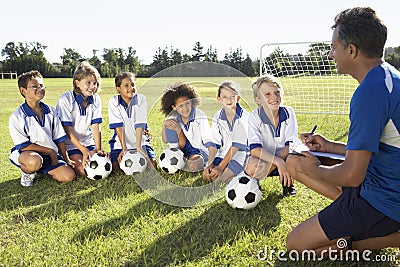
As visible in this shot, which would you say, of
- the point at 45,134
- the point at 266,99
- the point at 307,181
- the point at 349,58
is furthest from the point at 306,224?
the point at 45,134

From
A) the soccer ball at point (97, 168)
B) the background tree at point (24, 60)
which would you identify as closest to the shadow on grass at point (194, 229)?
the soccer ball at point (97, 168)

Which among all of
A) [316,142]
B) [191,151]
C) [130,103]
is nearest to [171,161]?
[191,151]

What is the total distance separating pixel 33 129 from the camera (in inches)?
187

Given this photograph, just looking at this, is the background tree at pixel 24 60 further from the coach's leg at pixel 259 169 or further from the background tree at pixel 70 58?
the coach's leg at pixel 259 169

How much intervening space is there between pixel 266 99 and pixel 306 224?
156cm

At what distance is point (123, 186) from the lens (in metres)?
4.47

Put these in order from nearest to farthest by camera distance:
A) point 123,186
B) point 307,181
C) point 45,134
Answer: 1. point 307,181
2. point 123,186
3. point 45,134

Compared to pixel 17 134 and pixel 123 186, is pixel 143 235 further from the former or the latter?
pixel 17 134

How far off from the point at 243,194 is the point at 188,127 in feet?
5.42

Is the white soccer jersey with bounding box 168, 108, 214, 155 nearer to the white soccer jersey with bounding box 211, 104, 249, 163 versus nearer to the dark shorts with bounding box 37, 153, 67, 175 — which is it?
the white soccer jersey with bounding box 211, 104, 249, 163

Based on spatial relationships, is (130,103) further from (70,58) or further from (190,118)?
(70,58)

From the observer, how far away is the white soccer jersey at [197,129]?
493cm

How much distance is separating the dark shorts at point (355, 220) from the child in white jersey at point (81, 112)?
3223 millimetres

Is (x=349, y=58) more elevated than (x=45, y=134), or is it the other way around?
(x=349, y=58)
